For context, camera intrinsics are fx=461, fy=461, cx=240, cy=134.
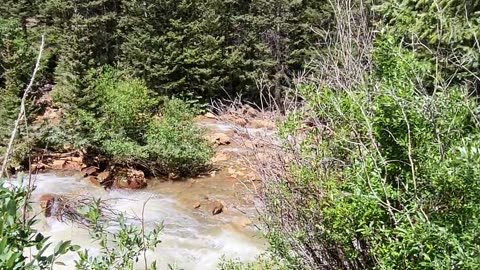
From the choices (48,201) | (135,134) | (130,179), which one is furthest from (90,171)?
(48,201)

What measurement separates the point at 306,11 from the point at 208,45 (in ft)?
15.0

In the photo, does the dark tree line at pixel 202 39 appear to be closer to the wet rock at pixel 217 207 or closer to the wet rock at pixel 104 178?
the wet rock at pixel 104 178

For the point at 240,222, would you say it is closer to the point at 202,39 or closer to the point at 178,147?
the point at 178,147

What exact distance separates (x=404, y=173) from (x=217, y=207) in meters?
8.46

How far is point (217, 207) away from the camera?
36.9 ft

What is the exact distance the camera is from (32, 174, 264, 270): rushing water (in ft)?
29.3

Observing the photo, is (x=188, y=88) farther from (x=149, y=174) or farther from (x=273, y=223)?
(x=273, y=223)

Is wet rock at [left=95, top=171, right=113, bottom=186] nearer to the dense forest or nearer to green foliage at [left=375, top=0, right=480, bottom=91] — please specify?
the dense forest

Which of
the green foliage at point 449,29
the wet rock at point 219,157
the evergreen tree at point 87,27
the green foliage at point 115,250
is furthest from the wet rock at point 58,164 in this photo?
the green foliage at point 115,250

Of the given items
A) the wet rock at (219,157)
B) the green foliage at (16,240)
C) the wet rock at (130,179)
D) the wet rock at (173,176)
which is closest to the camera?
the green foliage at (16,240)

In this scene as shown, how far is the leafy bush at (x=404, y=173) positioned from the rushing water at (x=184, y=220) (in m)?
3.80

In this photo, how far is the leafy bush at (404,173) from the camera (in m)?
2.60

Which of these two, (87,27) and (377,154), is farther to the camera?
(87,27)

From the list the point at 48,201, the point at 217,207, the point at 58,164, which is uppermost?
the point at 48,201
